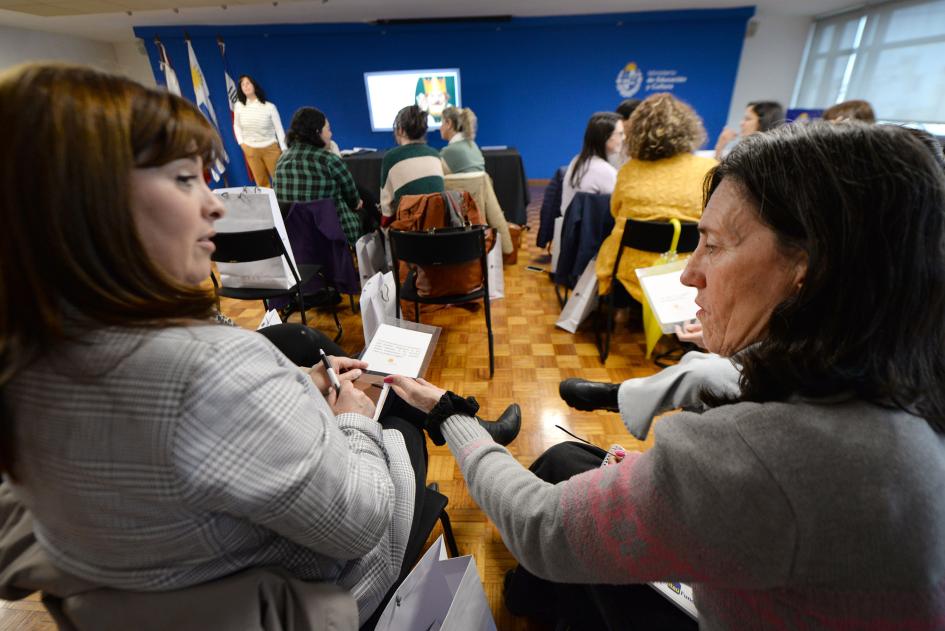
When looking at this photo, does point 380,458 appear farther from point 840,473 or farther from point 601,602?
point 840,473

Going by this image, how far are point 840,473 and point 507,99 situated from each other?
743 centimetres

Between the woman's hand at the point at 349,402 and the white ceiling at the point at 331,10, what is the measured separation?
20.2 feet

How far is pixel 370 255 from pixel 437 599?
2.12 meters

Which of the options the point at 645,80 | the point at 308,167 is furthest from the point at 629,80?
the point at 308,167

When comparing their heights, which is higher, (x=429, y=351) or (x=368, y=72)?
(x=368, y=72)

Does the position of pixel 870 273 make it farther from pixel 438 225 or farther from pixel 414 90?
pixel 414 90

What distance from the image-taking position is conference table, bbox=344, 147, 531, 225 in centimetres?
438

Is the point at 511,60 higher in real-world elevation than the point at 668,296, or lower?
higher

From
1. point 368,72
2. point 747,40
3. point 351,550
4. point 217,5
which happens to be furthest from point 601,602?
point 747,40

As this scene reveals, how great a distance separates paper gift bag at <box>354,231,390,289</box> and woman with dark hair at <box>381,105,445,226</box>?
141 mm

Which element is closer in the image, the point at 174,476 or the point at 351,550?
the point at 174,476

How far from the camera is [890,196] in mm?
455

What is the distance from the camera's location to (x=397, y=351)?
1.21 meters

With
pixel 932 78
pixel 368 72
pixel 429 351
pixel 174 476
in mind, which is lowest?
pixel 429 351
